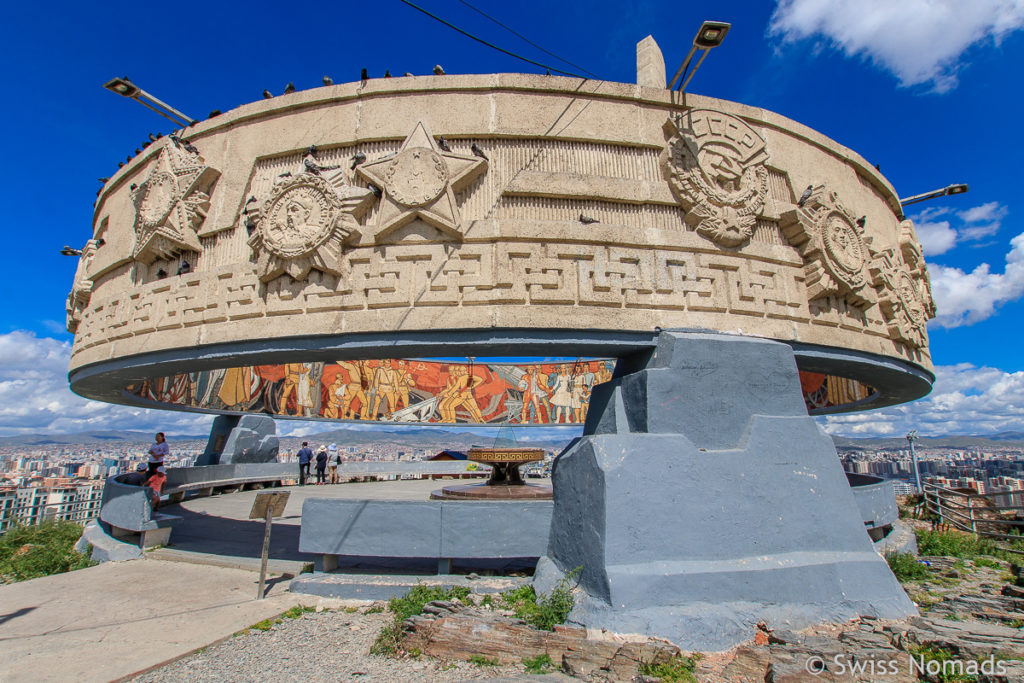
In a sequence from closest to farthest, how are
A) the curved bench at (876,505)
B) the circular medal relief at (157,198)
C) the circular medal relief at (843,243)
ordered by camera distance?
1. the circular medal relief at (843,243)
2. the circular medal relief at (157,198)
3. the curved bench at (876,505)

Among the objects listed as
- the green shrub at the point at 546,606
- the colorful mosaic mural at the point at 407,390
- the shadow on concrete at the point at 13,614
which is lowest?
the shadow on concrete at the point at 13,614

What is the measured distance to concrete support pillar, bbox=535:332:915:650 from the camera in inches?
168

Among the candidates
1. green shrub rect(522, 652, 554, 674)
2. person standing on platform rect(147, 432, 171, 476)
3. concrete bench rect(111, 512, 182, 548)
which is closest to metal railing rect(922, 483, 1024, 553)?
green shrub rect(522, 652, 554, 674)

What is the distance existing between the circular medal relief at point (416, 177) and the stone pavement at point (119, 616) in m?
4.84

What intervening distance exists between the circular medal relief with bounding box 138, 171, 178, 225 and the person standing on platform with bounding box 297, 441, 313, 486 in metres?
11.6

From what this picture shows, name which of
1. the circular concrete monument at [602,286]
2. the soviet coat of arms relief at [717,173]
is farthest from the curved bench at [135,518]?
the soviet coat of arms relief at [717,173]

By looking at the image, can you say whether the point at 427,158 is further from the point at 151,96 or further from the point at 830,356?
the point at 830,356

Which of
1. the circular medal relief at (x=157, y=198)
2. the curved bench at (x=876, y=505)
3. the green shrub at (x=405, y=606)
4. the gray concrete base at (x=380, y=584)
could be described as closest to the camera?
the green shrub at (x=405, y=606)

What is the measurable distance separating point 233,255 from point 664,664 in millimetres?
6754

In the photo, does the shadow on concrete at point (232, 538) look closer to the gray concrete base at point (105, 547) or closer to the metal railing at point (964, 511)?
the gray concrete base at point (105, 547)

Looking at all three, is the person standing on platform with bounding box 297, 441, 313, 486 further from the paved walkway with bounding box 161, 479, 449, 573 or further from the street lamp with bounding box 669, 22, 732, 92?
the street lamp with bounding box 669, 22, 732, 92

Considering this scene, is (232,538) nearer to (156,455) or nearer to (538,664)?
(156,455)

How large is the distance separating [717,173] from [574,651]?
563 cm

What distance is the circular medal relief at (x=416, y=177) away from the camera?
18.9ft
